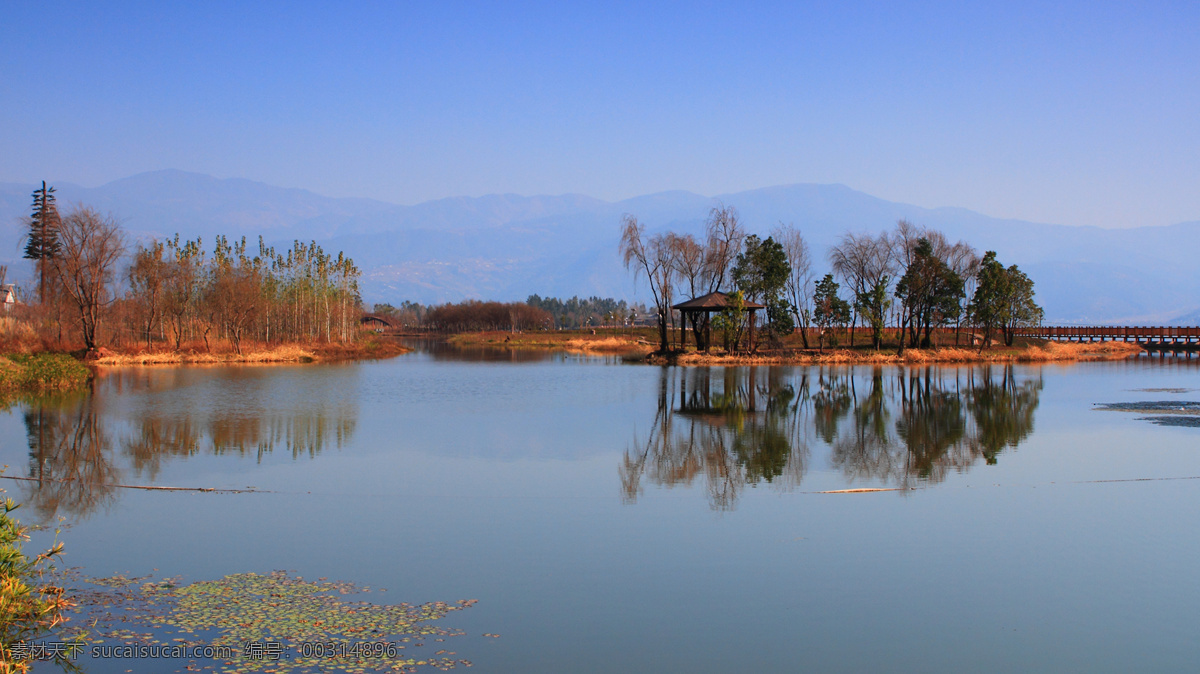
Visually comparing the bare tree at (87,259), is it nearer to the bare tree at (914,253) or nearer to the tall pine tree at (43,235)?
the tall pine tree at (43,235)

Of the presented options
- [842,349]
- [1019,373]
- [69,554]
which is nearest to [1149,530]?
[69,554]

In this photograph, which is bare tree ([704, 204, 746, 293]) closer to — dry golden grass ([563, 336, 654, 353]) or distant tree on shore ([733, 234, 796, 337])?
distant tree on shore ([733, 234, 796, 337])

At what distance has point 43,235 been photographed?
50062 millimetres

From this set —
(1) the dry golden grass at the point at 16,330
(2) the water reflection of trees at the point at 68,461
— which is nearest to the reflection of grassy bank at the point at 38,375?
(2) the water reflection of trees at the point at 68,461

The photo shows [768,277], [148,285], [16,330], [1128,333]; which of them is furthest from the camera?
[1128,333]

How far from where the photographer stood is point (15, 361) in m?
29.2

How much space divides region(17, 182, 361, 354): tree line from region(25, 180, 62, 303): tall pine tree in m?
0.10

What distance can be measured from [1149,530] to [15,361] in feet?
109

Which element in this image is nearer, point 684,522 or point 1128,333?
point 684,522

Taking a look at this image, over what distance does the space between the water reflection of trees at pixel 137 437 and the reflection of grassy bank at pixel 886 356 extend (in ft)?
79.9

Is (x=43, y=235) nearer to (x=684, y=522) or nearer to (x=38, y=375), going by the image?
(x=38, y=375)

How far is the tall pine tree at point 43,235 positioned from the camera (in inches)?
2050

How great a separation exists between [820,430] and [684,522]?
9.48m

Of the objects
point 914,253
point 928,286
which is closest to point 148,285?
point 914,253
